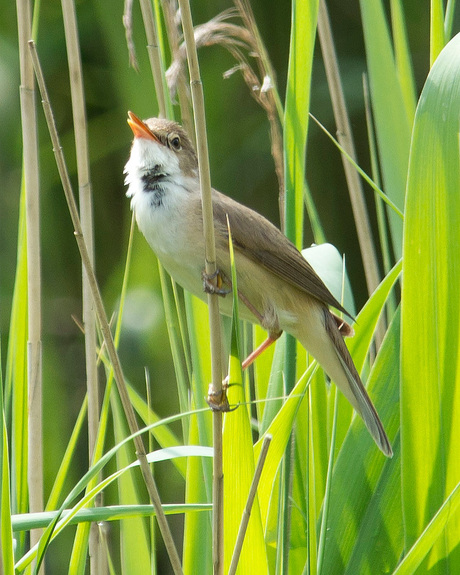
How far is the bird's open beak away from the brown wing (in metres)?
0.24

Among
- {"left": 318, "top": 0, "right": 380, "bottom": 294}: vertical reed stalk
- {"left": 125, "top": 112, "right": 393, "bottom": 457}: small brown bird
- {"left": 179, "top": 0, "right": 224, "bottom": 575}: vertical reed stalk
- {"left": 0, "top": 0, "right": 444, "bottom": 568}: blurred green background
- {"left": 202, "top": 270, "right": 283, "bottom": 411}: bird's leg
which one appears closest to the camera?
{"left": 179, "top": 0, "right": 224, "bottom": 575}: vertical reed stalk

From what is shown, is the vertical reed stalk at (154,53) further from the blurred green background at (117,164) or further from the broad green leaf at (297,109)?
the blurred green background at (117,164)

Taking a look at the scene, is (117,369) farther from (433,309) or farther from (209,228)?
(433,309)

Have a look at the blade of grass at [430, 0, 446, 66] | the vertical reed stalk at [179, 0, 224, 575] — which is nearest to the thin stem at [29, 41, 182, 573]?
the vertical reed stalk at [179, 0, 224, 575]

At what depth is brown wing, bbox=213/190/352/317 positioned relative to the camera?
80.4 inches

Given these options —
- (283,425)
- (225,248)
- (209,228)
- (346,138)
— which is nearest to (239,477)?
(283,425)

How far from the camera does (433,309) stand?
1.60 metres

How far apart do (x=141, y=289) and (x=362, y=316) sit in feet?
4.63

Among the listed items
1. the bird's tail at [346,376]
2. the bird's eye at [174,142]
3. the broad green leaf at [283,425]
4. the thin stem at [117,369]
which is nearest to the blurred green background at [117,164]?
the bird's eye at [174,142]

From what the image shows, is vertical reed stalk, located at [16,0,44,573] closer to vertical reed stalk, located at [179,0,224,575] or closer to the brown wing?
the brown wing

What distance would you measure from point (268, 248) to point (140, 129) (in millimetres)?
448

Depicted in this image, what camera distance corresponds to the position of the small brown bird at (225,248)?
1898mm

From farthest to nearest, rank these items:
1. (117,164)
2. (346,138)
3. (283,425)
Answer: (117,164) → (346,138) → (283,425)

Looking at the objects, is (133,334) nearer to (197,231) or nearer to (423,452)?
(197,231)
